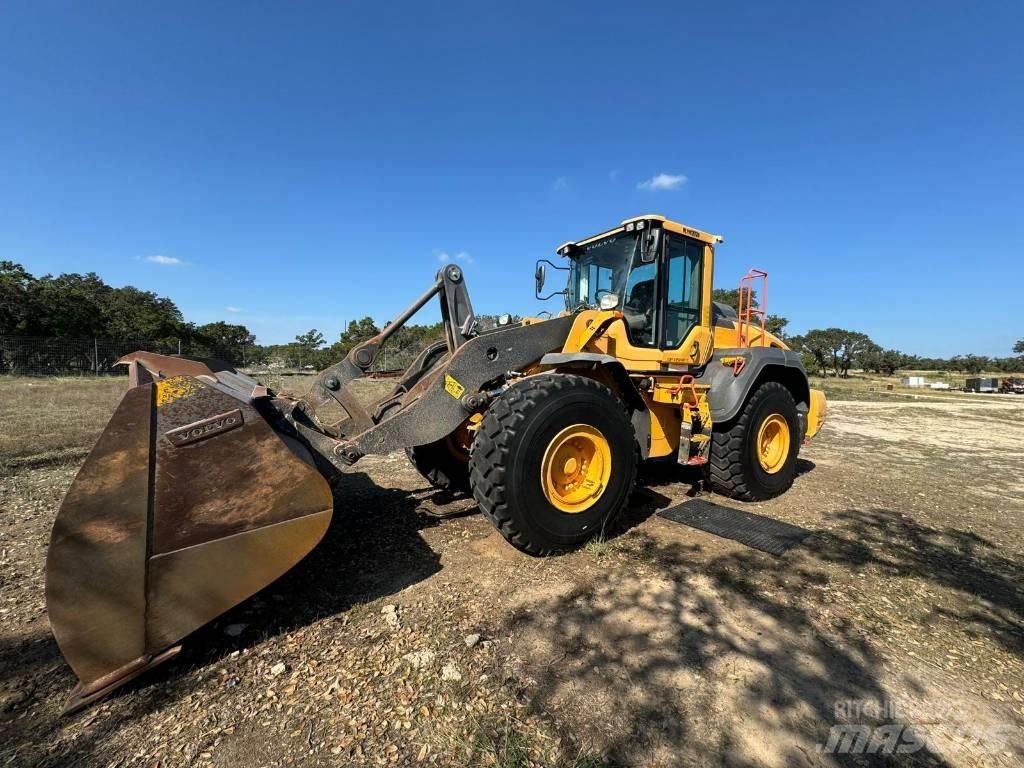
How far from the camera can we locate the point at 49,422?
9.04 metres

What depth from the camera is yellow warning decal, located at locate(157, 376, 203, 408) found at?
236cm

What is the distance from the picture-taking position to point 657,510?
483 centimetres

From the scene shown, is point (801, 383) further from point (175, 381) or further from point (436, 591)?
point (175, 381)

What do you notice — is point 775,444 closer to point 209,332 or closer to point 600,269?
point 600,269

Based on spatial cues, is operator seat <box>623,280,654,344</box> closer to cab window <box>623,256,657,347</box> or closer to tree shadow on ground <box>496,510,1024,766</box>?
cab window <box>623,256,657,347</box>

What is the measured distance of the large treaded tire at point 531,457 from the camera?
334cm

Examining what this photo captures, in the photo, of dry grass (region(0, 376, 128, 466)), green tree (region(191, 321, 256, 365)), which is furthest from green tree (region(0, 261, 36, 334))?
dry grass (region(0, 376, 128, 466))

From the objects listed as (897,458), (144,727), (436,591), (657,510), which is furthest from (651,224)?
(897,458)

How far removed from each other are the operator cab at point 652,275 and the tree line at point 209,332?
1425 mm

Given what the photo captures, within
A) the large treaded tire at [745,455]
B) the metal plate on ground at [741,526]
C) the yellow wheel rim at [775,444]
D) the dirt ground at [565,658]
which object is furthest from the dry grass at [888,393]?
the dirt ground at [565,658]

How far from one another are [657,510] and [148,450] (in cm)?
411

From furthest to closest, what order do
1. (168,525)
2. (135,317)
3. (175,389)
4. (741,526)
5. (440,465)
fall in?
1. (135,317)
2. (440,465)
3. (741,526)
4. (175,389)
5. (168,525)

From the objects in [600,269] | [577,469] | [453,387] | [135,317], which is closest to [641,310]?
[600,269]

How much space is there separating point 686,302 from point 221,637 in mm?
4878
